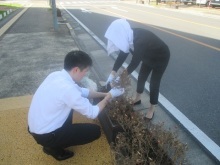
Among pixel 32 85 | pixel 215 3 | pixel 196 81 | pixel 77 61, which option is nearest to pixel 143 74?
pixel 77 61

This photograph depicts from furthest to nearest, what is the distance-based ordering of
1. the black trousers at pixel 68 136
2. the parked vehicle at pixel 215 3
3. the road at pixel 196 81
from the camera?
the parked vehicle at pixel 215 3 < the road at pixel 196 81 < the black trousers at pixel 68 136

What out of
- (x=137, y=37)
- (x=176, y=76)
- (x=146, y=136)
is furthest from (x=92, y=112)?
(x=176, y=76)

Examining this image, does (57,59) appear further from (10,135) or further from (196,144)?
(196,144)

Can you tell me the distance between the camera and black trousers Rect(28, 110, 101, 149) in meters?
2.98

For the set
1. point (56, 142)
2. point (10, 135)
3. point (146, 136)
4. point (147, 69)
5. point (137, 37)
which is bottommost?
point (10, 135)

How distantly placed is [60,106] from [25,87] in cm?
291

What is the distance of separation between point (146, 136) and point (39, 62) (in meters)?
5.18

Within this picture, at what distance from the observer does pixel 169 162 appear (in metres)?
2.54

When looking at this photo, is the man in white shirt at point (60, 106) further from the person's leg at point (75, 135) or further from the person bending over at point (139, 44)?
the person bending over at point (139, 44)

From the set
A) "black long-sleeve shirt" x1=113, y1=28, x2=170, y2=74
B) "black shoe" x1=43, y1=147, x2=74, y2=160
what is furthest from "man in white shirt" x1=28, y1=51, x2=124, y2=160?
"black long-sleeve shirt" x1=113, y1=28, x2=170, y2=74

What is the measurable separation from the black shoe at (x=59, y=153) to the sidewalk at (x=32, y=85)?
0.06 m

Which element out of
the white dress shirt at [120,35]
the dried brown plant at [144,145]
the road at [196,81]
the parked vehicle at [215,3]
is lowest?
the road at [196,81]

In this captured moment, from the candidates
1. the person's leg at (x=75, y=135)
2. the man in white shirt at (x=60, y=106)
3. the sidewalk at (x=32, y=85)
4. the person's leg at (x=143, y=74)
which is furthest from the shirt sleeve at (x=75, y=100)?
the person's leg at (x=143, y=74)

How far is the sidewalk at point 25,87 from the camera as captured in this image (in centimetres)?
325
